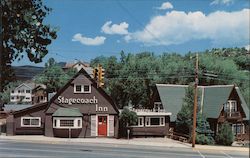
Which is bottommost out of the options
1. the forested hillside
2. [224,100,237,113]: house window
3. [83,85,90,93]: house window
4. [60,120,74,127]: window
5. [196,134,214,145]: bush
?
[196,134,214,145]: bush

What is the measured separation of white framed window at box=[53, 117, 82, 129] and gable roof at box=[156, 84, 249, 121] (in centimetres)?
401

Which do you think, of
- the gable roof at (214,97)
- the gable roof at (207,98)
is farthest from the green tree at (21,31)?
the gable roof at (214,97)

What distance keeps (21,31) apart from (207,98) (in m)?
7.85

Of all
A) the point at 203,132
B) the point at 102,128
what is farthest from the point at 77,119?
the point at 203,132

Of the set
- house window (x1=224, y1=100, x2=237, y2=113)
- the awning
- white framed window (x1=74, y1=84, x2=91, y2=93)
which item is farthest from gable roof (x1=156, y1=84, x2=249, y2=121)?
the awning

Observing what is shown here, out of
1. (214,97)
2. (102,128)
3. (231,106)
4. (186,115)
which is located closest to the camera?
(231,106)

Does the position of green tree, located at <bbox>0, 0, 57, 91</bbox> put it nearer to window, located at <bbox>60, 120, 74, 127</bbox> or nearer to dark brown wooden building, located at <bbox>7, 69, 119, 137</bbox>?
dark brown wooden building, located at <bbox>7, 69, 119, 137</bbox>

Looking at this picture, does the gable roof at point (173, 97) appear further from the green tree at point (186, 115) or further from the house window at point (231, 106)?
the house window at point (231, 106)

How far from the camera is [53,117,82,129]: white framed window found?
16.6 meters

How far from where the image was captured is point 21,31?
13.0 feet

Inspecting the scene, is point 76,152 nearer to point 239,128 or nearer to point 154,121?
point 239,128

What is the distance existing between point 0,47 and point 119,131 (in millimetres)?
14843

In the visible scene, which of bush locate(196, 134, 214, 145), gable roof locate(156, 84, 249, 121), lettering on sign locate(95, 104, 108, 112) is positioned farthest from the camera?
lettering on sign locate(95, 104, 108, 112)

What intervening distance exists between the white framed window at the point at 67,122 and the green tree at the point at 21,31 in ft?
40.4
